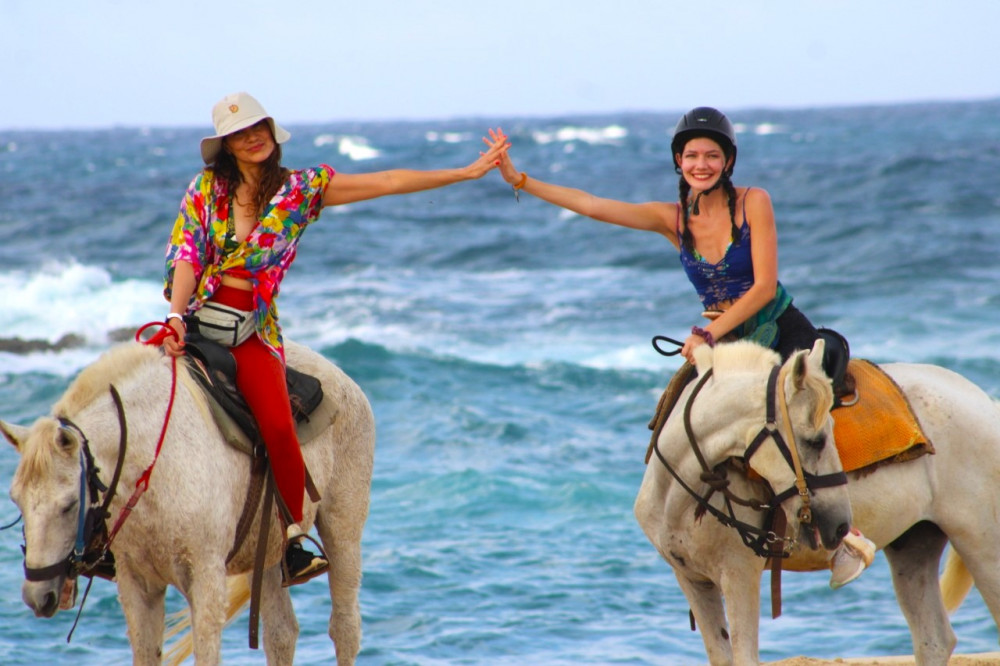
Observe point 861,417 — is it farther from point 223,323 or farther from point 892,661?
point 223,323

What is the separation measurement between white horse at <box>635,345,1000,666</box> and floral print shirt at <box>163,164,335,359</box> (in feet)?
5.44

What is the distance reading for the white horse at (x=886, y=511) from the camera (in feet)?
13.8

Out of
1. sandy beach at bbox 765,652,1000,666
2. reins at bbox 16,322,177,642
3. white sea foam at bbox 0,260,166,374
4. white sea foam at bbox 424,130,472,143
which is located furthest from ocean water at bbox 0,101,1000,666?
white sea foam at bbox 424,130,472,143

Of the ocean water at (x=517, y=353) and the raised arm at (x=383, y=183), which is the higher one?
the raised arm at (x=383, y=183)

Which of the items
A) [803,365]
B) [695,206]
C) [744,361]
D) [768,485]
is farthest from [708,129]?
[768,485]

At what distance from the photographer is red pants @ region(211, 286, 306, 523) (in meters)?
4.45

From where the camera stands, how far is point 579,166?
5225 cm

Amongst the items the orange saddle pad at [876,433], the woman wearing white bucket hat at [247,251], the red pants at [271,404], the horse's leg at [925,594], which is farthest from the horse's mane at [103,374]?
the horse's leg at [925,594]

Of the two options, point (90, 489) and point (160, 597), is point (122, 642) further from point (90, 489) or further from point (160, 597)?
point (90, 489)

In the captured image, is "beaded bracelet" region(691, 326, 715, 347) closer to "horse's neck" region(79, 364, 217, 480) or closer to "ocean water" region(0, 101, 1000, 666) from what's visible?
"horse's neck" region(79, 364, 217, 480)

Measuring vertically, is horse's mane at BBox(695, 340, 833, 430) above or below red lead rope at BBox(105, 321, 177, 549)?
above

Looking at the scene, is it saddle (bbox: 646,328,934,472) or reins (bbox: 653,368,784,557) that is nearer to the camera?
reins (bbox: 653,368,784,557)

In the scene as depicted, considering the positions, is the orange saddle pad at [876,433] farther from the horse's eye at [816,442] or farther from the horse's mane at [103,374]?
the horse's mane at [103,374]

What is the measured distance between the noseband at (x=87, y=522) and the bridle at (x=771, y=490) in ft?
6.53
